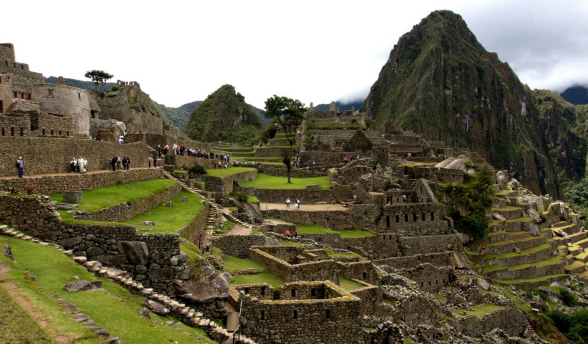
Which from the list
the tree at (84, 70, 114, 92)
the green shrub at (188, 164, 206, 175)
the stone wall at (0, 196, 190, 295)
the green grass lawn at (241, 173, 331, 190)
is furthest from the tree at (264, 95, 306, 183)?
the stone wall at (0, 196, 190, 295)

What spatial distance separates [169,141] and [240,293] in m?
21.1

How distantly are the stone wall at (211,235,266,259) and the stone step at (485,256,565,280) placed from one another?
21728mm

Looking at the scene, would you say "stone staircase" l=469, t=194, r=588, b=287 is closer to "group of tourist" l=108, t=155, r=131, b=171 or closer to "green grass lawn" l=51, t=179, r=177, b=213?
"green grass lawn" l=51, t=179, r=177, b=213

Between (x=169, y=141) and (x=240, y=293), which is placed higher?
(x=169, y=141)

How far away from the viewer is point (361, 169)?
120 feet

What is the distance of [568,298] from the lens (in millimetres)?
35188

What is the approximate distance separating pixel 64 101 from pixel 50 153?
8244mm

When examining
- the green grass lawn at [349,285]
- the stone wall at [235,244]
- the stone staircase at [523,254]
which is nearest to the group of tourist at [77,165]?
the stone wall at [235,244]

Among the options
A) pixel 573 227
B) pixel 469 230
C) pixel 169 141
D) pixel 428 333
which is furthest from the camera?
pixel 573 227

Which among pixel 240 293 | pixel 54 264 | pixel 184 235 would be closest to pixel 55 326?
pixel 54 264

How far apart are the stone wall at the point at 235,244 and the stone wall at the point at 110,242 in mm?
6841

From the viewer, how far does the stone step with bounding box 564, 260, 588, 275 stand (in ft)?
132

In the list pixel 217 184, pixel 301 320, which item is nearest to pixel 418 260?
pixel 217 184

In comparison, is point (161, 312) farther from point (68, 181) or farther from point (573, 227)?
point (573, 227)
